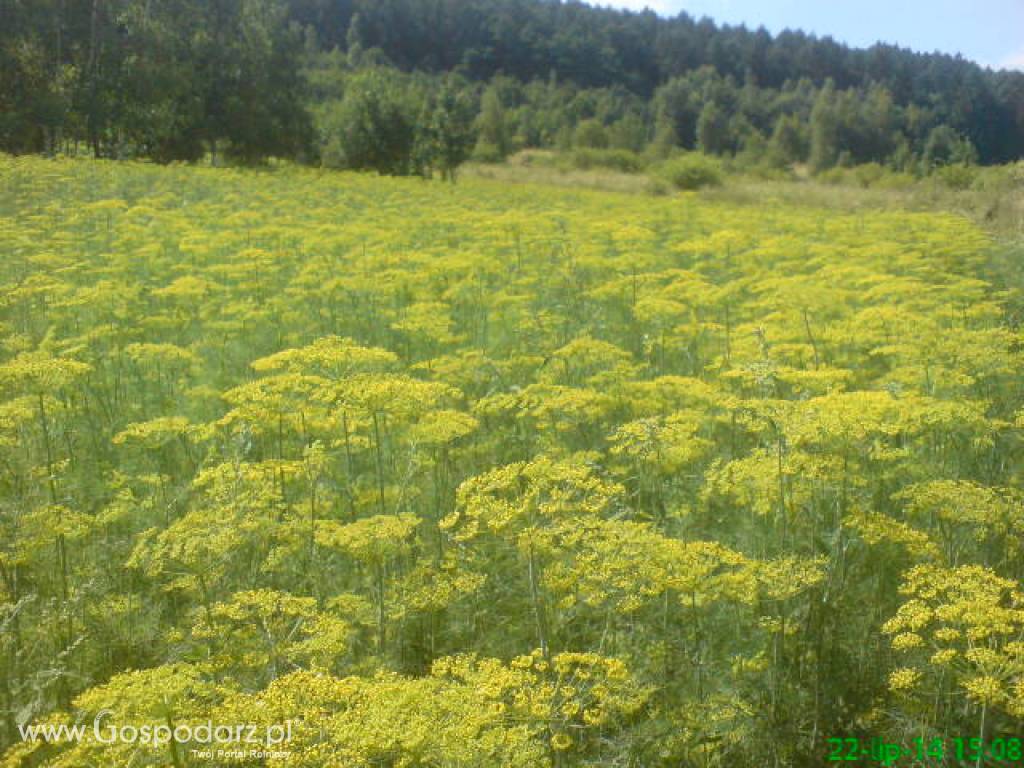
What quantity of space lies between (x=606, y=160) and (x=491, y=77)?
8425cm

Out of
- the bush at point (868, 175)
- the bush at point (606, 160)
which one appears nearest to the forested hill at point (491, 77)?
the bush at point (868, 175)

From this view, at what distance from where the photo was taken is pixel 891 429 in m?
3.78

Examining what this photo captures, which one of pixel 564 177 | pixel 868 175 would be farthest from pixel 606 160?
pixel 868 175

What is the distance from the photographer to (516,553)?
15.0 feet

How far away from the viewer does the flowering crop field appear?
2705 mm

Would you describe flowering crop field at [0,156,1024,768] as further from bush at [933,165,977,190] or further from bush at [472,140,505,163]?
bush at [472,140,505,163]

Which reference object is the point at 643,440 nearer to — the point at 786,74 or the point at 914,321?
the point at 914,321

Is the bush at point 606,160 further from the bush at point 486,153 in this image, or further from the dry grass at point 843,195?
the bush at point 486,153

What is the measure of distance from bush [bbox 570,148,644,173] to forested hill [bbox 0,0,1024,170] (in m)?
11.2

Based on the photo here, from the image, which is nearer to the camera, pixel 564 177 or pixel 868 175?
pixel 868 175

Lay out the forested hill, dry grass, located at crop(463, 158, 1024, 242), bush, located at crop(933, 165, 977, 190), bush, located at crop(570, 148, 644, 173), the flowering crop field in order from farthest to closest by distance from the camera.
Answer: bush, located at crop(570, 148, 644, 173) < the forested hill < bush, located at crop(933, 165, 977, 190) < dry grass, located at crop(463, 158, 1024, 242) < the flowering crop field

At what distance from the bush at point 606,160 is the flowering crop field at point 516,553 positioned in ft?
178

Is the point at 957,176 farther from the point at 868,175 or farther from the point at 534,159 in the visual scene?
the point at 534,159
